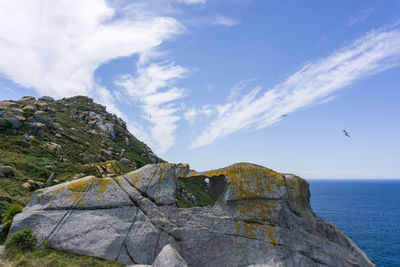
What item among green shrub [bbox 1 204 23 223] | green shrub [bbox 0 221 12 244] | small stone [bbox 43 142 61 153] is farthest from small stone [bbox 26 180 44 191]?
small stone [bbox 43 142 61 153]

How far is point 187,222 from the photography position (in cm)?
1216

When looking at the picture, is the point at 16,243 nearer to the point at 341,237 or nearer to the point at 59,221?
the point at 59,221

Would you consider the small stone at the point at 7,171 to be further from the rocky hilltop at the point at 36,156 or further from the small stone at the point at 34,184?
the small stone at the point at 34,184

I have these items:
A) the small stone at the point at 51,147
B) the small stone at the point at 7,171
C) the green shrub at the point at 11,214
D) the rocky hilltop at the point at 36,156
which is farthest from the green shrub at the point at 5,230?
the small stone at the point at 51,147

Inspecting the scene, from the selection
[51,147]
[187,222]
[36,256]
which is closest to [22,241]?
[36,256]

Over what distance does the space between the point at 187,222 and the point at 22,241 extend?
8.20 m

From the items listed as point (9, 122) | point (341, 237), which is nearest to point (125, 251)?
point (341, 237)

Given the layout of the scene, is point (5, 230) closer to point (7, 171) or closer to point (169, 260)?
point (169, 260)

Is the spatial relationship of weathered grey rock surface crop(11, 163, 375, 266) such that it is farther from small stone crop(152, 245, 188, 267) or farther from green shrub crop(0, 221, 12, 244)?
small stone crop(152, 245, 188, 267)

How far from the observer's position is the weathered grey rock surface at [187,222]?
11211mm

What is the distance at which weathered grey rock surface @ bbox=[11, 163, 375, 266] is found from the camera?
1121 cm

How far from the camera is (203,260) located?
38.0 feet

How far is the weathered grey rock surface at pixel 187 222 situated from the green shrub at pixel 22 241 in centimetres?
34

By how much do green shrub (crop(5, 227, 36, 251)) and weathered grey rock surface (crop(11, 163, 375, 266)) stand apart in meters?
0.34
